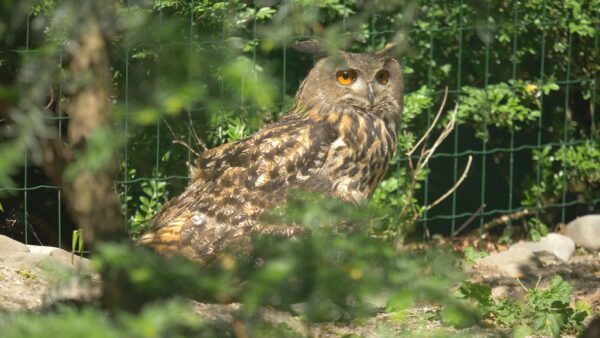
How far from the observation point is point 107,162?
85.1 inches

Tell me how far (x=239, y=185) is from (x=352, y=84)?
3.06 ft

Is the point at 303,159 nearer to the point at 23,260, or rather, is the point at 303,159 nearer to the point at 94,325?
the point at 23,260

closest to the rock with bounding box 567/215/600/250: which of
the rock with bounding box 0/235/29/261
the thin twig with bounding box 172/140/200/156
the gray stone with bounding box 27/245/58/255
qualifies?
the thin twig with bounding box 172/140/200/156

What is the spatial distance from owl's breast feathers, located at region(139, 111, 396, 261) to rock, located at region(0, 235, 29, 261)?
2.68 feet

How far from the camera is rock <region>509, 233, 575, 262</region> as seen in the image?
698cm

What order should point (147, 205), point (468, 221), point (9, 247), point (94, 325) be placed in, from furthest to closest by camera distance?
1. point (468, 221)
2. point (147, 205)
3. point (9, 247)
4. point (94, 325)

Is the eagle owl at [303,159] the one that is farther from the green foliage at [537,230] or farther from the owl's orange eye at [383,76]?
the green foliage at [537,230]

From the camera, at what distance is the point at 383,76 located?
552 cm

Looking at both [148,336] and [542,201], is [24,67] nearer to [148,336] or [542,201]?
[148,336]

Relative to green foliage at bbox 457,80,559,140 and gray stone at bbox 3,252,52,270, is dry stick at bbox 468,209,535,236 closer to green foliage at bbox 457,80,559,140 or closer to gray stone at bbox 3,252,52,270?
green foliage at bbox 457,80,559,140

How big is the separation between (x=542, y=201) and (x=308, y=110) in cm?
269

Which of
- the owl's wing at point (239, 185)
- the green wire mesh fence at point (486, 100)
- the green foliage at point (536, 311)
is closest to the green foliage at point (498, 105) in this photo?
the green wire mesh fence at point (486, 100)

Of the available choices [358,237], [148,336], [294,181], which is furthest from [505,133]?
[148,336]

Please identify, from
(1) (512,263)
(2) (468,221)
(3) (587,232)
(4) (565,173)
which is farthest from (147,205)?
(3) (587,232)
